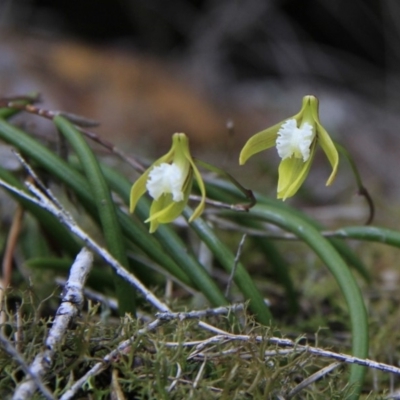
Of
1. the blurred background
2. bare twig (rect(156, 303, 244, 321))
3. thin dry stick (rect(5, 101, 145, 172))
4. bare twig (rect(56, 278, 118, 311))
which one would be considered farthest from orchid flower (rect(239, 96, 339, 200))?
the blurred background

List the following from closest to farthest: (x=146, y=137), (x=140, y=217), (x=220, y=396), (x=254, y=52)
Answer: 1. (x=220, y=396)
2. (x=140, y=217)
3. (x=146, y=137)
4. (x=254, y=52)

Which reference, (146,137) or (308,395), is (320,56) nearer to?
(146,137)

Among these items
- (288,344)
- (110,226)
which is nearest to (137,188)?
(110,226)

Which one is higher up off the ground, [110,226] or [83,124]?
[83,124]

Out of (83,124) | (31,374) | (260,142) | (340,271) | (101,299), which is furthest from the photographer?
(83,124)

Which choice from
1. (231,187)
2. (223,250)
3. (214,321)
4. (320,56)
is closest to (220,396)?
(214,321)

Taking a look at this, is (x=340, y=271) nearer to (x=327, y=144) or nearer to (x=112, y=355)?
(x=327, y=144)
